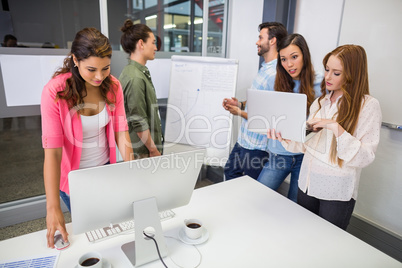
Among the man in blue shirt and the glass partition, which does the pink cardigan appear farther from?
the glass partition

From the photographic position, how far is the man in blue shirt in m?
2.01

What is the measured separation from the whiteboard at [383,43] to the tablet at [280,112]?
1.00 m

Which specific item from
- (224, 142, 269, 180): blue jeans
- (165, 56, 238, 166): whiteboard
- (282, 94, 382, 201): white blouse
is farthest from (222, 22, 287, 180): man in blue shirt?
(282, 94, 382, 201): white blouse

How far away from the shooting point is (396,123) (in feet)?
6.18

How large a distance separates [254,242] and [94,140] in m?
0.92

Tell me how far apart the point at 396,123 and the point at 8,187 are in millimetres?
3649

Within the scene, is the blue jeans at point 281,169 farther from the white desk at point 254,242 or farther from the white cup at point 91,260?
the white cup at point 91,260

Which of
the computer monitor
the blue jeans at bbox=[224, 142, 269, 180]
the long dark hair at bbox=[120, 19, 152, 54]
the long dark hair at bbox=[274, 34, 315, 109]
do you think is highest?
the long dark hair at bbox=[120, 19, 152, 54]

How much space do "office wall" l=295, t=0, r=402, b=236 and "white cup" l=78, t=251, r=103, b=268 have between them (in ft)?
6.56

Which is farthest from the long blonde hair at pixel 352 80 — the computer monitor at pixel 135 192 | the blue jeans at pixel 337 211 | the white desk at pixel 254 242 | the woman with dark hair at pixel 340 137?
the computer monitor at pixel 135 192

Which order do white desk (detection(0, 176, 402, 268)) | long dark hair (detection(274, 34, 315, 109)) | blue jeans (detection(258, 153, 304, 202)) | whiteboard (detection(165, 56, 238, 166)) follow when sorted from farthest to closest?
whiteboard (detection(165, 56, 238, 166)), blue jeans (detection(258, 153, 304, 202)), long dark hair (detection(274, 34, 315, 109)), white desk (detection(0, 176, 402, 268))

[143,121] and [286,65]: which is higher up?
[286,65]

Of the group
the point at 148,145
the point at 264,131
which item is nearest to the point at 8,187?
the point at 148,145

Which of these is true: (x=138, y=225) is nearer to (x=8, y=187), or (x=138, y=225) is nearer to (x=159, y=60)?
(x=159, y=60)
